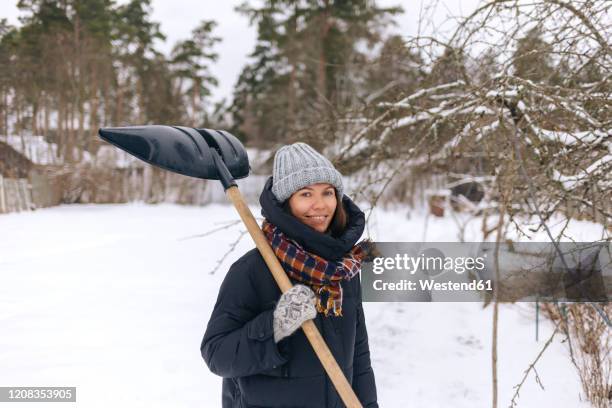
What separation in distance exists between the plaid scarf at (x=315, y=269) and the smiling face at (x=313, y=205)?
0.10m

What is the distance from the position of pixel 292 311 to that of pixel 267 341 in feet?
0.37

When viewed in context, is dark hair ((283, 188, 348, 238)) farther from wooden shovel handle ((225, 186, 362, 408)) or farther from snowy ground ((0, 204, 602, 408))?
snowy ground ((0, 204, 602, 408))

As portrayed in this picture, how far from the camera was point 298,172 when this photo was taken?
4.75 ft

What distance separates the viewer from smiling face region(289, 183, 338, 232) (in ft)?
4.83

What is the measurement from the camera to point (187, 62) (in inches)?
723

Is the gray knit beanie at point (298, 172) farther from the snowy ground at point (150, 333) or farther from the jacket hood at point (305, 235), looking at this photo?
the snowy ground at point (150, 333)

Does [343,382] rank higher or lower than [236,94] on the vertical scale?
lower

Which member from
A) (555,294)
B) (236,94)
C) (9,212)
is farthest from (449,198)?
(236,94)

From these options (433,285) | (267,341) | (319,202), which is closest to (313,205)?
(319,202)

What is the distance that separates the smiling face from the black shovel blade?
362 mm

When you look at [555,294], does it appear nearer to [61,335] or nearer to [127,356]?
[127,356]

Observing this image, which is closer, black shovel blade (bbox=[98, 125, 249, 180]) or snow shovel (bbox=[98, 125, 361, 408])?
snow shovel (bbox=[98, 125, 361, 408])

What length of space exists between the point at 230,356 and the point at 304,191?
57 centimetres

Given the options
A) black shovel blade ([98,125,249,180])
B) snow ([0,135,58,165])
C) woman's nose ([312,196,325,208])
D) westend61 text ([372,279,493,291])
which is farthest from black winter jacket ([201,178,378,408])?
snow ([0,135,58,165])
